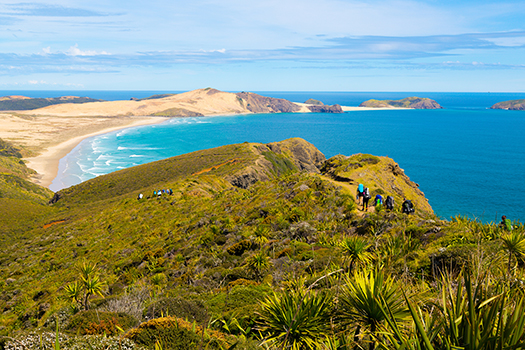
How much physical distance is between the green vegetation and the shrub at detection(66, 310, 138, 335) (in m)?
0.07

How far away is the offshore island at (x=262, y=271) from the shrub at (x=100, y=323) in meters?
0.05

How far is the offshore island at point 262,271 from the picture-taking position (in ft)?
17.7

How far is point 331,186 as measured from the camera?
2803 cm

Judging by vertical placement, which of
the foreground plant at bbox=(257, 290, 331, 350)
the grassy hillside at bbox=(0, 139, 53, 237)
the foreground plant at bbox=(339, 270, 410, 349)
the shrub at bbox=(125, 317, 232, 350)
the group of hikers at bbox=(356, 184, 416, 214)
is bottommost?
the grassy hillside at bbox=(0, 139, 53, 237)

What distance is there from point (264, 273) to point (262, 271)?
0.16 metres

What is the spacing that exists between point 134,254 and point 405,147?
431 ft

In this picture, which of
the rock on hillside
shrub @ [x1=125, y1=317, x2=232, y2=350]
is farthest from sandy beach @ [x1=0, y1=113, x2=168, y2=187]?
→ shrub @ [x1=125, y1=317, x2=232, y2=350]

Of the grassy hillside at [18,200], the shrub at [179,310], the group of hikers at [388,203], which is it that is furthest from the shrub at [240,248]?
the grassy hillside at [18,200]

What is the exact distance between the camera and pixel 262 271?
15.4 m

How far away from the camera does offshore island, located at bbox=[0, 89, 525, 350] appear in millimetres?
5406

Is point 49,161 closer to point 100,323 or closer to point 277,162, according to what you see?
point 277,162

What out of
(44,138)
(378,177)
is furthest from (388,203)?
(44,138)

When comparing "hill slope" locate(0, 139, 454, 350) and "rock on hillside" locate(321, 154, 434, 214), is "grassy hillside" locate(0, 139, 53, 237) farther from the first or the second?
"rock on hillside" locate(321, 154, 434, 214)

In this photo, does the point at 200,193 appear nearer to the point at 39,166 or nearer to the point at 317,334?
the point at 317,334
